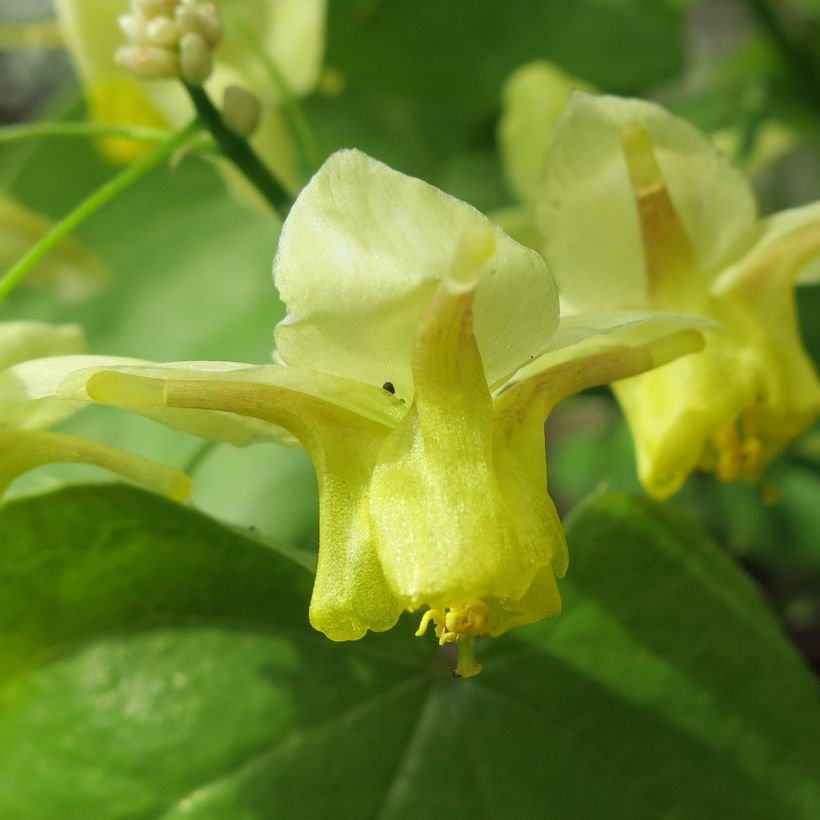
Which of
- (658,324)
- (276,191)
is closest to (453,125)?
(276,191)

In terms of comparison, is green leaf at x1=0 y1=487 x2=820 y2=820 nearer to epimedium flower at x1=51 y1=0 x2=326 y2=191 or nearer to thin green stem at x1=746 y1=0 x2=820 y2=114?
epimedium flower at x1=51 y1=0 x2=326 y2=191

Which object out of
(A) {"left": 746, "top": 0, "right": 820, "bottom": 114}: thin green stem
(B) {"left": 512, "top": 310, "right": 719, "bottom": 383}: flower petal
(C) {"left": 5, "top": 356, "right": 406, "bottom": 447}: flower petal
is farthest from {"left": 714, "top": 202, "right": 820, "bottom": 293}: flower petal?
(A) {"left": 746, "top": 0, "right": 820, "bottom": 114}: thin green stem

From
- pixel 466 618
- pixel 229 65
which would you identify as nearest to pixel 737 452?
pixel 466 618

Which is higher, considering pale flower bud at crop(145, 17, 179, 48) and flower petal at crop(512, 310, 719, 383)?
pale flower bud at crop(145, 17, 179, 48)

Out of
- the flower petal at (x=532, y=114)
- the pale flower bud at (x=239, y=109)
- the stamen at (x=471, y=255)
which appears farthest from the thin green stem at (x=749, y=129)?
the stamen at (x=471, y=255)

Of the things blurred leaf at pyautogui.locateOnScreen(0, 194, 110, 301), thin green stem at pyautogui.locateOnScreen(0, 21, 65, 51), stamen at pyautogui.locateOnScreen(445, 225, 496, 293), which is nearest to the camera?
stamen at pyautogui.locateOnScreen(445, 225, 496, 293)

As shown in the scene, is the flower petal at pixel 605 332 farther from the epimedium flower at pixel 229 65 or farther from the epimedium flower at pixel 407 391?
the epimedium flower at pixel 229 65

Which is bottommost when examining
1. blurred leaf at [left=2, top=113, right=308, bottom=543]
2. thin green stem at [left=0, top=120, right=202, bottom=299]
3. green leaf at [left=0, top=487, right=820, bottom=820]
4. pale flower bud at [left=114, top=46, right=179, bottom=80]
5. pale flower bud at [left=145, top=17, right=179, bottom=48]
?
blurred leaf at [left=2, top=113, right=308, bottom=543]
